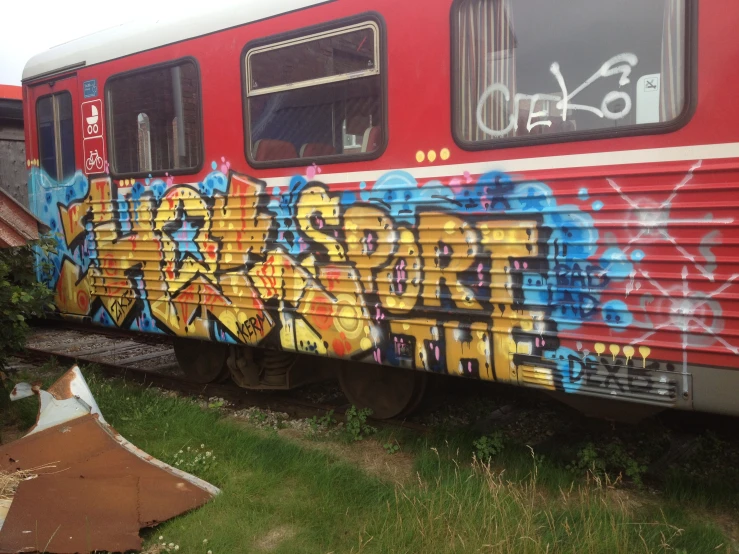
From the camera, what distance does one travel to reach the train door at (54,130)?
6316mm

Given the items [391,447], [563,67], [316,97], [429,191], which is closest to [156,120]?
[316,97]

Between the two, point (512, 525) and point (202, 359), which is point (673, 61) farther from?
point (202, 359)

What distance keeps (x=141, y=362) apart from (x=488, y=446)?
14.5 feet

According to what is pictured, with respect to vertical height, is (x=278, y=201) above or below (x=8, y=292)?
above

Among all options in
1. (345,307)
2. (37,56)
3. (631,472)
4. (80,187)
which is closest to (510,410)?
(631,472)

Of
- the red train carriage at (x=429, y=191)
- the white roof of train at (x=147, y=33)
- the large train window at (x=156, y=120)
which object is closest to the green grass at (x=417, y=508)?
the red train carriage at (x=429, y=191)

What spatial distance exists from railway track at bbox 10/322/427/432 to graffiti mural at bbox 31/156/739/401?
80 centimetres

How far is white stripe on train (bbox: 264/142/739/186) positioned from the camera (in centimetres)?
308

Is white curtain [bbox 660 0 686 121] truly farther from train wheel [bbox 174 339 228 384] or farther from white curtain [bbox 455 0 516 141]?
train wheel [bbox 174 339 228 384]

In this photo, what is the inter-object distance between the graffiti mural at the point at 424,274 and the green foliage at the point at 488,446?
66cm

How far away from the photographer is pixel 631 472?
12.9 feet

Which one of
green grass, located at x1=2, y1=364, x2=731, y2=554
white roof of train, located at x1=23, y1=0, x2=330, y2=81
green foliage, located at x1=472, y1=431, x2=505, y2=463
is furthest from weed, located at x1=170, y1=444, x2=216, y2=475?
white roof of train, located at x1=23, y1=0, x2=330, y2=81

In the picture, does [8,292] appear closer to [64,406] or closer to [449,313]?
[64,406]

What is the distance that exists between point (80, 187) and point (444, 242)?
13.1 feet
